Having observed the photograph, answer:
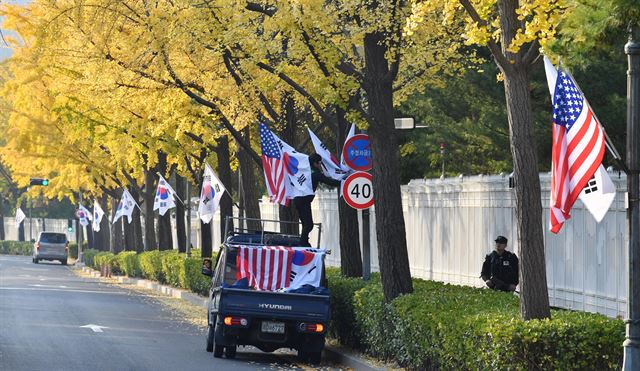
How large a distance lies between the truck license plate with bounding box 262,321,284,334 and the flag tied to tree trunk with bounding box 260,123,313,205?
505 cm

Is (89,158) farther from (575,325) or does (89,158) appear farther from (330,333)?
(575,325)

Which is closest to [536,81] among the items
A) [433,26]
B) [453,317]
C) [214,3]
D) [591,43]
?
[433,26]

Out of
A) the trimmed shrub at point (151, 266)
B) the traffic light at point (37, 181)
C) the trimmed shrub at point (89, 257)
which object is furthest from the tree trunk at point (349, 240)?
the trimmed shrub at point (89, 257)

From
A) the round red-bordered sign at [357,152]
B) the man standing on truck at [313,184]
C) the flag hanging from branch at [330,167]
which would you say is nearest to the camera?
the round red-bordered sign at [357,152]

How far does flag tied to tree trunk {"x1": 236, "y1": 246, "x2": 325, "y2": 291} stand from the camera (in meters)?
20.4

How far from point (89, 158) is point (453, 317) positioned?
39.1 metres

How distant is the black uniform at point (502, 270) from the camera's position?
20.6 metres

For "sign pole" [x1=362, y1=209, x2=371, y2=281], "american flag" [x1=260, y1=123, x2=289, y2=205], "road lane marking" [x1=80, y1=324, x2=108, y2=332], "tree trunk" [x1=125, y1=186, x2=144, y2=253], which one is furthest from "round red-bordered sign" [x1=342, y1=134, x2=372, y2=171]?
"tree trunk" [x1=125, y1=186, x2=144, y2=253]

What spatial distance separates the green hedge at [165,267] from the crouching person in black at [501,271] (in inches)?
574

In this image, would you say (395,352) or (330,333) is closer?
(395,352)

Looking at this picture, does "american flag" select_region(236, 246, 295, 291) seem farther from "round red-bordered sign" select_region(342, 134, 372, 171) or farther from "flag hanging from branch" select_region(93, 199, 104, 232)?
"flag hanging from branch" select_region(93, 199, 104, 232)

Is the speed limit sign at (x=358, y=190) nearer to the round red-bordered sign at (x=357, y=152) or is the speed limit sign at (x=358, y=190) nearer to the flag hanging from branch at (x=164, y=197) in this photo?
the round red-bordered sign at (x=357, y=152)

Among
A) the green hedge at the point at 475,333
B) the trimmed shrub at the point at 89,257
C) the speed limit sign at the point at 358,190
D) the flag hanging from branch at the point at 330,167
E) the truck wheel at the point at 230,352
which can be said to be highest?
the flag hanging from branch at the point at 330,167

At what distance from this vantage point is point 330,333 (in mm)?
21969
